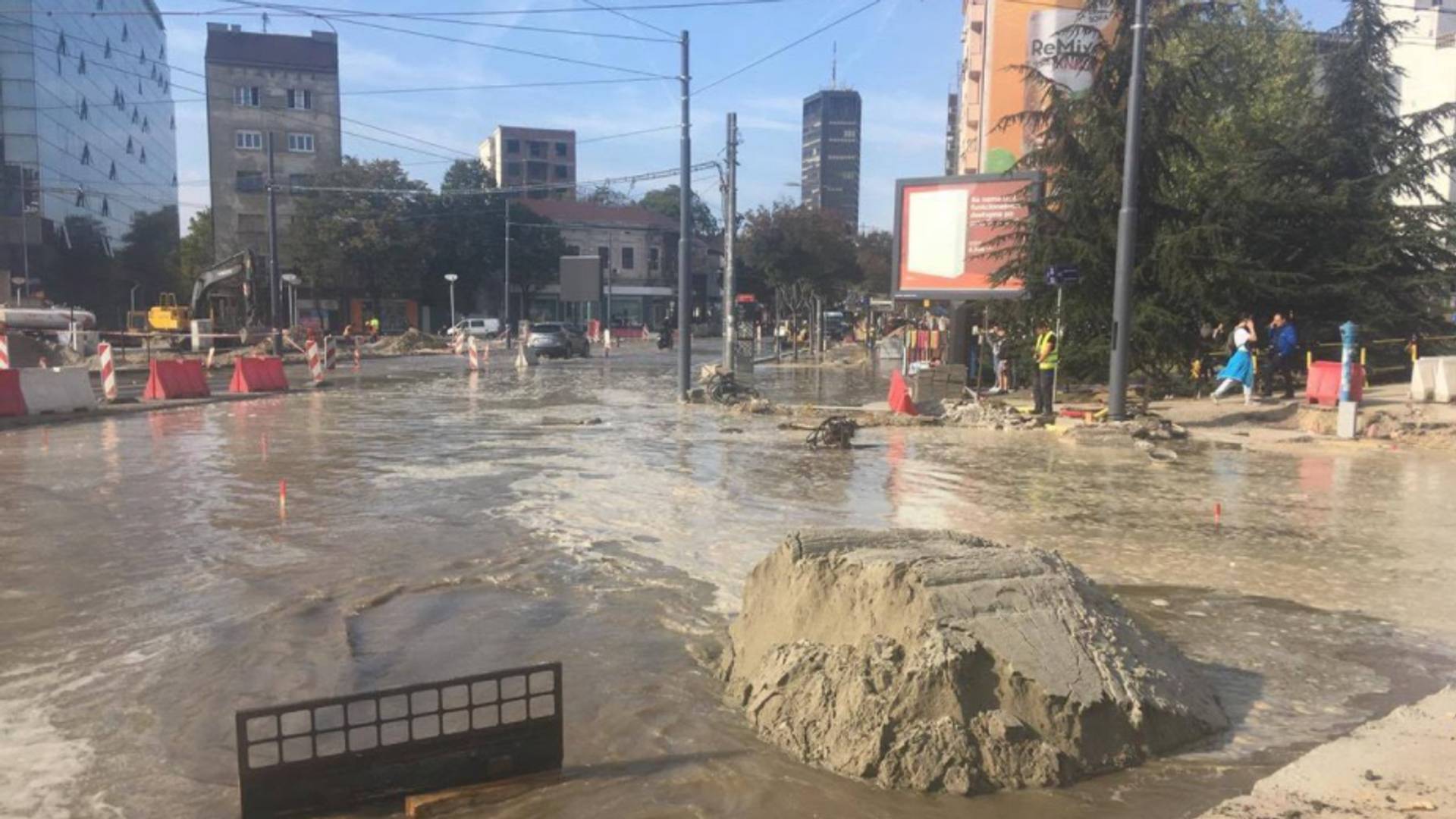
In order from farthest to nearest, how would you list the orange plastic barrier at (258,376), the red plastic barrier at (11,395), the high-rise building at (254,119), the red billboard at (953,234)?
1. the high-rise building at (254,119)
2. the red billboard at (953,234)
3. the orange plastic barrier at (258,376)
4. the red plastic barrier at (11,395)

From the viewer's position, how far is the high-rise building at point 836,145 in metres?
138

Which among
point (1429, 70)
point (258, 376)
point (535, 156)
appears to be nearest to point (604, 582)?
point (258, 376)

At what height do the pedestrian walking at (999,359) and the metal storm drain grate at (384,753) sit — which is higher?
the pedestrian walking at (999,359)

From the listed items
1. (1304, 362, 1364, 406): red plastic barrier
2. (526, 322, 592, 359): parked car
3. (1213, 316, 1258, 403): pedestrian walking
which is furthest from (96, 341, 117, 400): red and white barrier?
(1304, 362, 1364, 406): red plastic barrier

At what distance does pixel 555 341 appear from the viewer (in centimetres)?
4091

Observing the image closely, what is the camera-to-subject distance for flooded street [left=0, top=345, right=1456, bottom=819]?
3.89 m

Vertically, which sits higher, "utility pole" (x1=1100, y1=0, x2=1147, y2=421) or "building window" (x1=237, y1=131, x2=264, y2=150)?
"building window" (x1=237, y1=131, x2=264, y2=150)

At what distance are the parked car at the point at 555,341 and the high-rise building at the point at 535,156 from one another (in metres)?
53.4

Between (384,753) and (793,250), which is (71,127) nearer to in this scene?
(793,250)

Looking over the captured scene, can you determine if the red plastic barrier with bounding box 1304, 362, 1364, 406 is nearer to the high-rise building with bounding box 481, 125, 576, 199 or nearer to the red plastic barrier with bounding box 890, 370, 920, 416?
the red plastic barrier with bounding box 890, 370, 920, 416

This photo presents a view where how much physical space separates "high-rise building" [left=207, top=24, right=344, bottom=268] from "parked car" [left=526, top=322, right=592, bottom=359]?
36413 mm

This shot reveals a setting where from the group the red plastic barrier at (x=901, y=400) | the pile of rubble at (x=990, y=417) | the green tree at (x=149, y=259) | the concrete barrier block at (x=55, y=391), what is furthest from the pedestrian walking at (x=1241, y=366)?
the green tree at (x=149, y=259)

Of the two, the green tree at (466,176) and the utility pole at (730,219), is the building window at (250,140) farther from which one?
the utility pole at (730,219)

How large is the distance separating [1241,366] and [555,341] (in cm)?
2810
